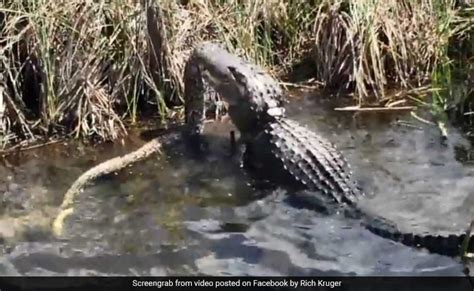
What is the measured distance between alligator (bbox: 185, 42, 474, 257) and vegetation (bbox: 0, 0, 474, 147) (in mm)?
373

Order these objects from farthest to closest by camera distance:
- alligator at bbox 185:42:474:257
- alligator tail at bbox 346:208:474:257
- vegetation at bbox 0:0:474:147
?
vegetation at bbox 0:0:474:147, alligator at bbox 185:42:474:257, alligator tail at bbox 346:208:474:257

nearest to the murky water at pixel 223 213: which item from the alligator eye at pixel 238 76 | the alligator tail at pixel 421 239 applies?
the alligator tail at pixel 421 239

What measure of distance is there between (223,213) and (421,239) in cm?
112

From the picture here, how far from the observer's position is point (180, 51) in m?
6.64

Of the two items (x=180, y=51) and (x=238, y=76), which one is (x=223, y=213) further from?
(x=180, y=51)

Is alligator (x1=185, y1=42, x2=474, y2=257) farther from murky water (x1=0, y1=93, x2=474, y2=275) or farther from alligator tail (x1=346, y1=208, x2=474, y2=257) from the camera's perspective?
murky water (x1=0, y1=93, x2=474, y2=275)

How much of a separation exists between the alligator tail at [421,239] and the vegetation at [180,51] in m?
1.65

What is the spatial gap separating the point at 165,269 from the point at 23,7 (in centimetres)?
250

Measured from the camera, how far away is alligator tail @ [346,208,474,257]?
472cm

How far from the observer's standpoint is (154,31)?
642 centimetres

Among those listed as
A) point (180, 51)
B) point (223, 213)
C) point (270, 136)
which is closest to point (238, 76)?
point (270, 136)

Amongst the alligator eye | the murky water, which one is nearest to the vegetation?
the murky water

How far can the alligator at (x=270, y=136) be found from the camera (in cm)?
546

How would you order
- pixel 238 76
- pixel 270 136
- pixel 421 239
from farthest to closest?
pixel 238 76, pixel 270 136, pixel 421 239
